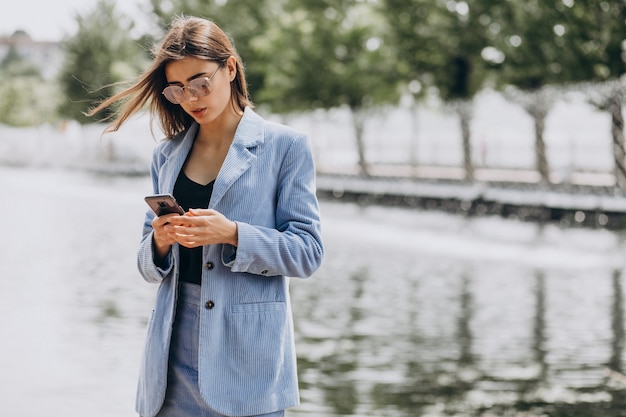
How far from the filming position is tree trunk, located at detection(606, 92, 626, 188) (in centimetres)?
2811

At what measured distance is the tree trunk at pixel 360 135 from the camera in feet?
133

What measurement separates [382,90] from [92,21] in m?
31.0

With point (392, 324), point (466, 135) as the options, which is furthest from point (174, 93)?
point (466, 135)

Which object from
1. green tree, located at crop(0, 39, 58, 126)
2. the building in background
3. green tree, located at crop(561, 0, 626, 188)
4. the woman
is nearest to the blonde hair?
the woman

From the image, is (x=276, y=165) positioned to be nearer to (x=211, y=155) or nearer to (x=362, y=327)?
(x=211, y=155)

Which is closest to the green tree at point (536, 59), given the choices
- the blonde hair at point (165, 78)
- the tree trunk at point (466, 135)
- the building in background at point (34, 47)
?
the tree trunk at point (466, 135)

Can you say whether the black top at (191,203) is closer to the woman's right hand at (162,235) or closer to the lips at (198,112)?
the woman's right hand at (162,235)

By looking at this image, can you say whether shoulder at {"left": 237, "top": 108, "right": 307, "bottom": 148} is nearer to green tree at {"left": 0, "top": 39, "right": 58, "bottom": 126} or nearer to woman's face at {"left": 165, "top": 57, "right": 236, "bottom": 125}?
woman's face at {"left": 165, "top": 57, "right": 236, "bottom": 125}

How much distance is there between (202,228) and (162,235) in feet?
0.56

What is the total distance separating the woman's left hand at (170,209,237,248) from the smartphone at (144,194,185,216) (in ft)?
0.15

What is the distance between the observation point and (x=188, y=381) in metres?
2.78

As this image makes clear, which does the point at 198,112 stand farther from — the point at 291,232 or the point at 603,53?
the point at 603,53

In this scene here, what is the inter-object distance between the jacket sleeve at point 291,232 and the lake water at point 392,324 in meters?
3.77

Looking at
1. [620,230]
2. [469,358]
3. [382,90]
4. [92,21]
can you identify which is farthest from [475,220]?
[92,21]
